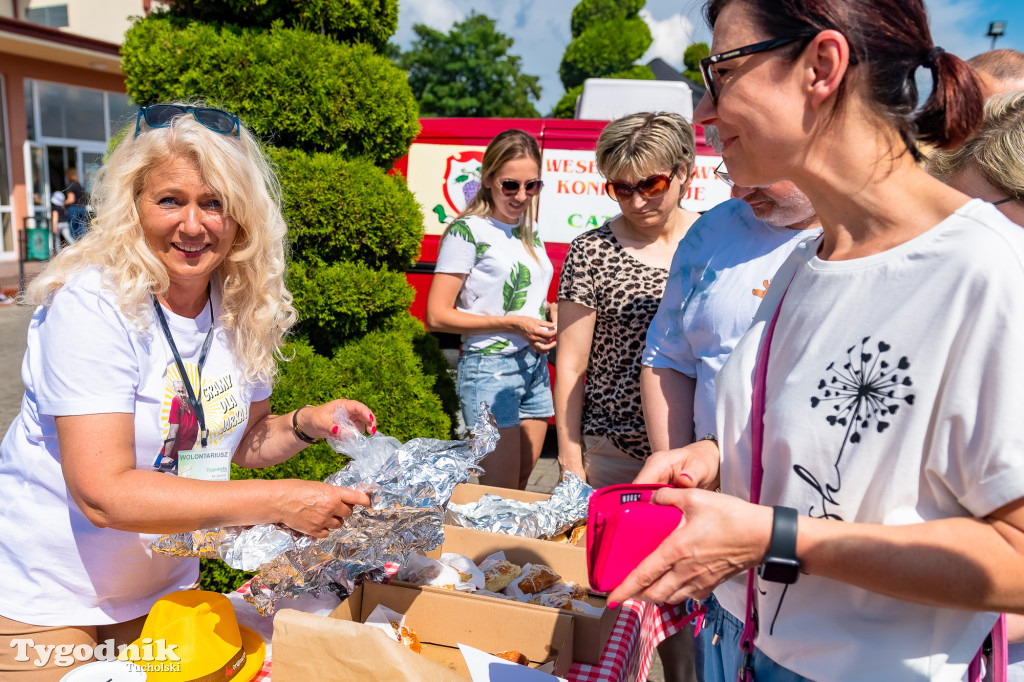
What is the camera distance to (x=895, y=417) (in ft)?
3.22

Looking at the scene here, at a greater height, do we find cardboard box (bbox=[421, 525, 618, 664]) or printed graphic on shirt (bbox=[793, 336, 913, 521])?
printed graphic on shirt (bbox=[793, 336, 913, 521])

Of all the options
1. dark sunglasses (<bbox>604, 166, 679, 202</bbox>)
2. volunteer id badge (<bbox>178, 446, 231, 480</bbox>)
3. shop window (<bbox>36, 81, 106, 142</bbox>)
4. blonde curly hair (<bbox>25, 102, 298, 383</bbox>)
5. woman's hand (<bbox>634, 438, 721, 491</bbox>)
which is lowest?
volunteer id badge (<bbox>178, 446, 231, 480</bbox>)

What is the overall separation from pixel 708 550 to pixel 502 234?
106 inches

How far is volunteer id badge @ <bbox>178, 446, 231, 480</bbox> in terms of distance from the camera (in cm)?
163

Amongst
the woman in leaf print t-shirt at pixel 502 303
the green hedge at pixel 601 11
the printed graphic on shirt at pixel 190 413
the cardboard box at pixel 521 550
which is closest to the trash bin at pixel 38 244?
the woman in leaf print t-shirt at pixel 502 303

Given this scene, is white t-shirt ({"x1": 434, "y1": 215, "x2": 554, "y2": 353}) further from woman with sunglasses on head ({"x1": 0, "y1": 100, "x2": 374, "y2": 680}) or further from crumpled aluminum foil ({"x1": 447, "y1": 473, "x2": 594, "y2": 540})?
woman with sunglasses on head ({"x1": 0, "y1": 100, "x2": 374, "y2": 680})

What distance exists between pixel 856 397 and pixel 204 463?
1.41 meters

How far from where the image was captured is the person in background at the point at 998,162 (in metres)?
1.49

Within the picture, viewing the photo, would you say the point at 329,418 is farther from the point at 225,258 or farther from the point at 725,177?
the point at 725,177

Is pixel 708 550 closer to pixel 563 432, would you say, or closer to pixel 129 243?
pixel 129 243

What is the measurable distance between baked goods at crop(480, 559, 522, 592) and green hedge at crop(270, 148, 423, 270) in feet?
5.77

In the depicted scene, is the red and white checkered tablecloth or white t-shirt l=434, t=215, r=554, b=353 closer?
the red and white checkered tablecloth

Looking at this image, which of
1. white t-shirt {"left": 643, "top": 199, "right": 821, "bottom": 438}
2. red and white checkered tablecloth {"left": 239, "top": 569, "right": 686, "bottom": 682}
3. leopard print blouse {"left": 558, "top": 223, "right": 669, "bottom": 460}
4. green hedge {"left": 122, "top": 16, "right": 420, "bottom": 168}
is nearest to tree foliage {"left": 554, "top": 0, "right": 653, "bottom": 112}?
green hedge {"left": 122, "top": 16, "right": 420, "bottom": 168}

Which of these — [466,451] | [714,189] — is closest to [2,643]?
[466,451]
